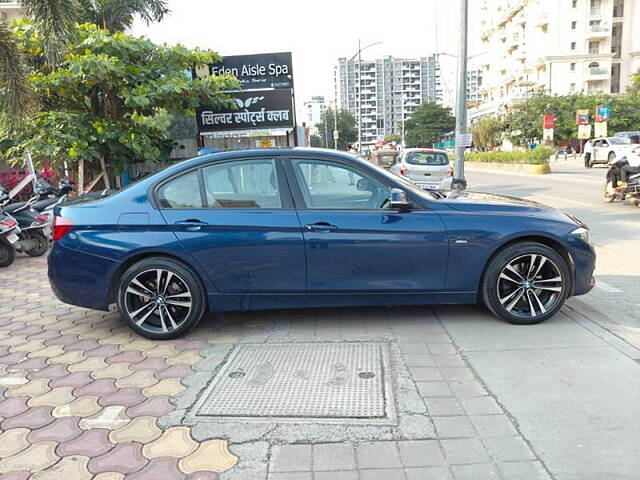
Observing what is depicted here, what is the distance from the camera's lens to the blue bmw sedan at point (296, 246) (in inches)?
171

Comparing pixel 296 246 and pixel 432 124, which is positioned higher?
pixel 432 124

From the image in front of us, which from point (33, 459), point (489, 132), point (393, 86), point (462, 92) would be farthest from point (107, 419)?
point (393, 86)

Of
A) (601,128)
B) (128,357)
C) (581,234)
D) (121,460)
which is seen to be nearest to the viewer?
(121,460)

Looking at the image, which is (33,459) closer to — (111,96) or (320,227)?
(320,227)

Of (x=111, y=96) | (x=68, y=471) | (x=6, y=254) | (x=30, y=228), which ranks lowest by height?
(x=68, y=471)

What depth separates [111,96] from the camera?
32.0ft

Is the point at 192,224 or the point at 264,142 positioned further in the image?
the point at 264,142

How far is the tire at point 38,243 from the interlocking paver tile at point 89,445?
6.85 m

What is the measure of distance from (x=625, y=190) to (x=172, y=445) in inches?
484

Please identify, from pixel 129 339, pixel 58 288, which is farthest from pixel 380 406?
pixel 58 288

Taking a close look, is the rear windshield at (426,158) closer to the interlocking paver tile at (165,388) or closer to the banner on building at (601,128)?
the interlocking paver tile at (165,388)

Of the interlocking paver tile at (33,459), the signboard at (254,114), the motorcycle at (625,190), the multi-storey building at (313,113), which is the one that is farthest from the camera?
the multi-storey building at (313,113)

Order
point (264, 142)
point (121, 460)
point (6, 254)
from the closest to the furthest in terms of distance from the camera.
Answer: point (121, 460) → point (6, 254) → point (264, 142)

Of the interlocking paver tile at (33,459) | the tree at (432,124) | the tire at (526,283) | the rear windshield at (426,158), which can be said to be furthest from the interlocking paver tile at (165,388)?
the tree at (432,124)
